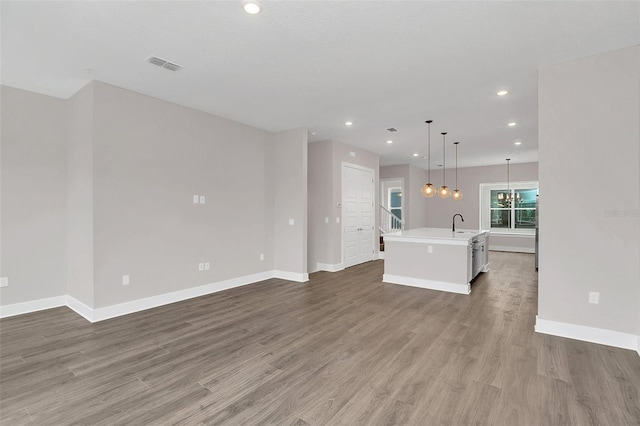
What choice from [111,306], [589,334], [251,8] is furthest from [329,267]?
[251,8]

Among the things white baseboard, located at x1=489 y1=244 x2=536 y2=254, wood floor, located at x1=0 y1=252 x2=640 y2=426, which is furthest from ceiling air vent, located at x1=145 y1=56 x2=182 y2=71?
white baseboard, located at x1=489 y1=244 x2=536 y2=254

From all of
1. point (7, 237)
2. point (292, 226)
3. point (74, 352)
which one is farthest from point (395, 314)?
point (7, 237)

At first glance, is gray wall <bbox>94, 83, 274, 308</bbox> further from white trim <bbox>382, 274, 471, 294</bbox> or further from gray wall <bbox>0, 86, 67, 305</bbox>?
white trim <bbox>382, 274, 471, 294</bbox>

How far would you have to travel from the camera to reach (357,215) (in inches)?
303

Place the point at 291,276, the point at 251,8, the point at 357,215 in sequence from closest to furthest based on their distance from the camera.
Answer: the point at 251,8 < the point at 291,276 < the point at 357,215

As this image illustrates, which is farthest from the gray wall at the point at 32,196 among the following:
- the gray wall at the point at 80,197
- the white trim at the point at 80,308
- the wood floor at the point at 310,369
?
the wood floor at the point at 310,369

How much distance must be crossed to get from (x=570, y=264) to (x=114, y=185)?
18.1 feet

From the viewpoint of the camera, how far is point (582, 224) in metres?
3.23

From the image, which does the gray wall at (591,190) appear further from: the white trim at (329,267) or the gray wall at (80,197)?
the gray wall at (80,197)

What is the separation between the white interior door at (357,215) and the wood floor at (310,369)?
3.14 meters

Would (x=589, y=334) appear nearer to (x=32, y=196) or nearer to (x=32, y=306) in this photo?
(x=32, y=306)

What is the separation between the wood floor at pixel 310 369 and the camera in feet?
6.84

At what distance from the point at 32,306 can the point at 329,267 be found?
16.2 ft

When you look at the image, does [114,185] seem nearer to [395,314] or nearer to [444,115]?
[395,314]
